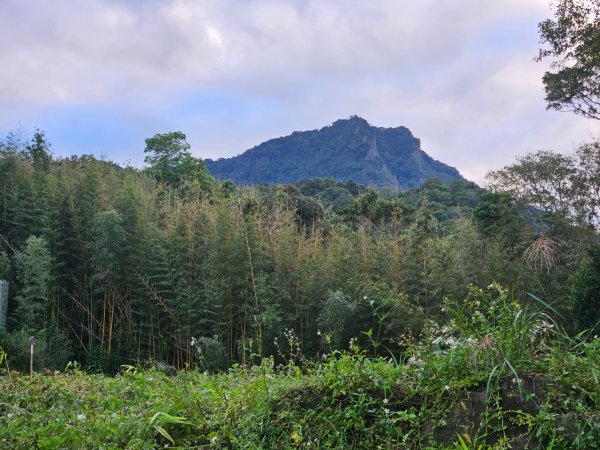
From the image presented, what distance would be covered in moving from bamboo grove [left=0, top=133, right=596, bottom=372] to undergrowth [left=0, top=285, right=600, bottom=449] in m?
4.62

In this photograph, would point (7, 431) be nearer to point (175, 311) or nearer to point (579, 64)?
point (175, 311)

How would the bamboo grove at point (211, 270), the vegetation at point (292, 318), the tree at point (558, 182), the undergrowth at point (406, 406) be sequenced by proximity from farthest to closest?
1. the tree at point (558, 182)
2. the bamboo grove at point (211, 270)
3. the vegetation at point (292, 318)
4. the undergrowth at point (406, 406)

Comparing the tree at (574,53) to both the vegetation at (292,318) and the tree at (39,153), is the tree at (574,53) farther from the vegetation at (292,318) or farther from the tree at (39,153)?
the tree at (39,153)

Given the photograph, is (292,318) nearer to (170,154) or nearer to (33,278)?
(33,278)

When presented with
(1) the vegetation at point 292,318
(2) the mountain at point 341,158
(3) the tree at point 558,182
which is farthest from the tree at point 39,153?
(2) the mountain at point 341,158

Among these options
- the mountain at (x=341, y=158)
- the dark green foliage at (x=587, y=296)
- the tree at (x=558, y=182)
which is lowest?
the dark green foliage at (x=587, y=296)

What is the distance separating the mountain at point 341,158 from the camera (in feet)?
183

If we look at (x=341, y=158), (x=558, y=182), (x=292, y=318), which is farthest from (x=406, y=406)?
(x=341, y=158)

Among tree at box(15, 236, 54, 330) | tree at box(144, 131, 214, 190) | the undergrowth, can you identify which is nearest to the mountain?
tree at box(144, 131, 214, 190)

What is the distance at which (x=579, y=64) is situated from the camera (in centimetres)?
1011

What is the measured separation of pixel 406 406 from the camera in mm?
1869

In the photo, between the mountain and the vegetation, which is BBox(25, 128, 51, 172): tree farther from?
the mountain

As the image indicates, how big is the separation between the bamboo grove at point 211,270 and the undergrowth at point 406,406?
4.62 m

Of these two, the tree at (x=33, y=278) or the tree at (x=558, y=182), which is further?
the tree at (x=558, y=182)
